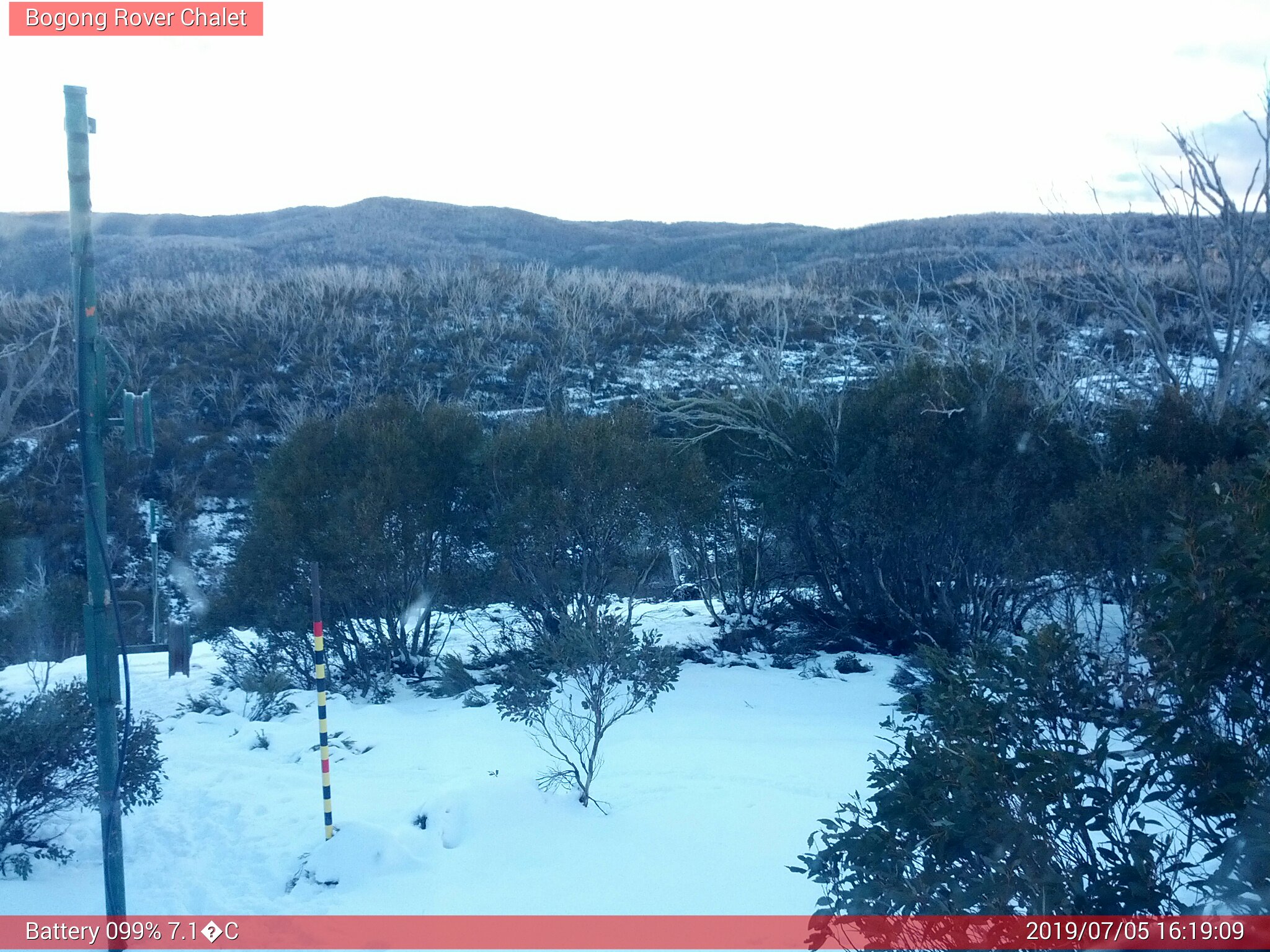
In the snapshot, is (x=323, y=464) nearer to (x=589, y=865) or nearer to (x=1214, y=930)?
(x=589, y=865)

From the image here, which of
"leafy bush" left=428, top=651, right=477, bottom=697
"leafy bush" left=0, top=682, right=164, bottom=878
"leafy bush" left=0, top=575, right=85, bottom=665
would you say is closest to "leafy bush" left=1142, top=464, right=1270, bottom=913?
"leafy bush" left=0, top=682, right=164, bottom=878

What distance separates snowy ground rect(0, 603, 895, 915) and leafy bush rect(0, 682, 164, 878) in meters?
0.20

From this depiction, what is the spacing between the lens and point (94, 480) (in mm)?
4000

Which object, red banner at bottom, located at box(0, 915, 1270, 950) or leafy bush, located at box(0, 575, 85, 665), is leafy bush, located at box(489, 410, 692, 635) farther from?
red banner at bottom, located at box(0, 915, 1270, 950)

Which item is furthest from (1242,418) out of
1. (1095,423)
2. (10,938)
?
(10,938)

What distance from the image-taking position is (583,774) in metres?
6.38

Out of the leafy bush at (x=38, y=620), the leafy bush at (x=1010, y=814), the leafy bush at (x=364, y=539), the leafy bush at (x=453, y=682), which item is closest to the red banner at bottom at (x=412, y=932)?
the leafy bush at (x=1010, y=814)

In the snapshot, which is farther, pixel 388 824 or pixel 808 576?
pixel 808 576

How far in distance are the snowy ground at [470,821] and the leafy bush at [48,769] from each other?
196 millimetres

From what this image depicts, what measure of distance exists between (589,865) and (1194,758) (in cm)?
364

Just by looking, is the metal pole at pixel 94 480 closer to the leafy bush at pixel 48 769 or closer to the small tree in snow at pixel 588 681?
the leafy bush at pixel 48 769

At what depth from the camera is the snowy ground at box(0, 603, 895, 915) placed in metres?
4.90

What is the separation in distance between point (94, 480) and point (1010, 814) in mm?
3633

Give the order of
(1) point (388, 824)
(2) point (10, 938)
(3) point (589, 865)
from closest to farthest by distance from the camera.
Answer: (2) point (10, 938) → (3) point (589, 865) → (1) point (388, 824)
